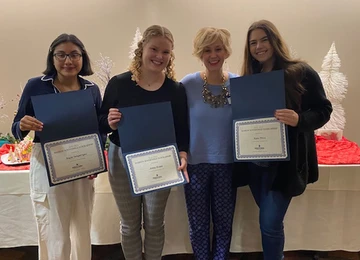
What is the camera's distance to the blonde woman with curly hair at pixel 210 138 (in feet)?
4.25

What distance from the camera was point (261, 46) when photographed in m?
1.22

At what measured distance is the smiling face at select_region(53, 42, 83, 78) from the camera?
1.19 m

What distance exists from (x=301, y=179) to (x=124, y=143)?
0.75m

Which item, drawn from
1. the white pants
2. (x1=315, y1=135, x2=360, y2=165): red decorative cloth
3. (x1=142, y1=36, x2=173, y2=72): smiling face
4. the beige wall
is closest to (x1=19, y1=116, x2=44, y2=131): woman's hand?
the white pants

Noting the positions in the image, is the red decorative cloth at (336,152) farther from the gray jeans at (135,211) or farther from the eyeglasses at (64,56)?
the eyeglasses at (64,56)

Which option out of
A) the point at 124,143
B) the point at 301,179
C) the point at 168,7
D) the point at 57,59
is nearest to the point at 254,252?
the point at 301,179

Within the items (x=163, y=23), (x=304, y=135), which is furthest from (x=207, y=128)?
(x=163, y=23)

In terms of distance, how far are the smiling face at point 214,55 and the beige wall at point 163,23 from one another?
1.35 meters

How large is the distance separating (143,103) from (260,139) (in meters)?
0.51

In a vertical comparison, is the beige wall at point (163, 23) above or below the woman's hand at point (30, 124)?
above

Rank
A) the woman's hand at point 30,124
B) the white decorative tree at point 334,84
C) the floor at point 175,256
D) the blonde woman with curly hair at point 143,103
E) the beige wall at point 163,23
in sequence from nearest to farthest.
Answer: the woman's hand at point 30,124, the blonde woman with curly hair at point 143,103, the floor at point 175,256, the white decorative tree at point 334,84, the beige wall at point 163,23

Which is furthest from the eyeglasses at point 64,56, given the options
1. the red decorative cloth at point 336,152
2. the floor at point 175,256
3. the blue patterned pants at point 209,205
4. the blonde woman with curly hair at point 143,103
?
the red decorative cloth at point 336,152

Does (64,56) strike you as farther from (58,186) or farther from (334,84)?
(334,84)

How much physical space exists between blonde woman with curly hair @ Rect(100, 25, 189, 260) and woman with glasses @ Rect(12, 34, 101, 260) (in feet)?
0.41
